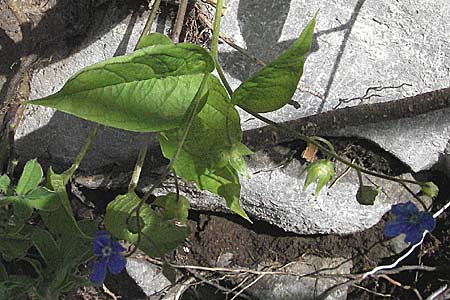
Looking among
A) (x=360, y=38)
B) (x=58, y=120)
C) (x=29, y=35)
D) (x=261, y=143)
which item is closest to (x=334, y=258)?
(x=261, y=143)

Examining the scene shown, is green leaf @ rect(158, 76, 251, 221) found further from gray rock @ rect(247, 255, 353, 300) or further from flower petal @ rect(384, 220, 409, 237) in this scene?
gray rock @ rect(247, 255, 353, 300)

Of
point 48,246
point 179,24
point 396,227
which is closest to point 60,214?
point 48,246

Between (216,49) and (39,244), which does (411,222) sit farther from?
(39,244)

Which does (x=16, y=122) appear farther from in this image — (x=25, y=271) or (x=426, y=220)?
(x=426, y=220)

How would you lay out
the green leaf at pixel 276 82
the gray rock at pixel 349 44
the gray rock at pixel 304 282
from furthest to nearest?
1. the gray rock at pixel 304 282
2. the gray rock at pixel 349 44
3. the green leaf at pixel 276 82

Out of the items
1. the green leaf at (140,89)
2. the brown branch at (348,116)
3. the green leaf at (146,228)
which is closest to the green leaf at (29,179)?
the green leaf at (146,228)

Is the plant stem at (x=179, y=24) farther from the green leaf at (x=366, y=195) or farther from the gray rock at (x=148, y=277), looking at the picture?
the gray rock at (x=148, y=277)
